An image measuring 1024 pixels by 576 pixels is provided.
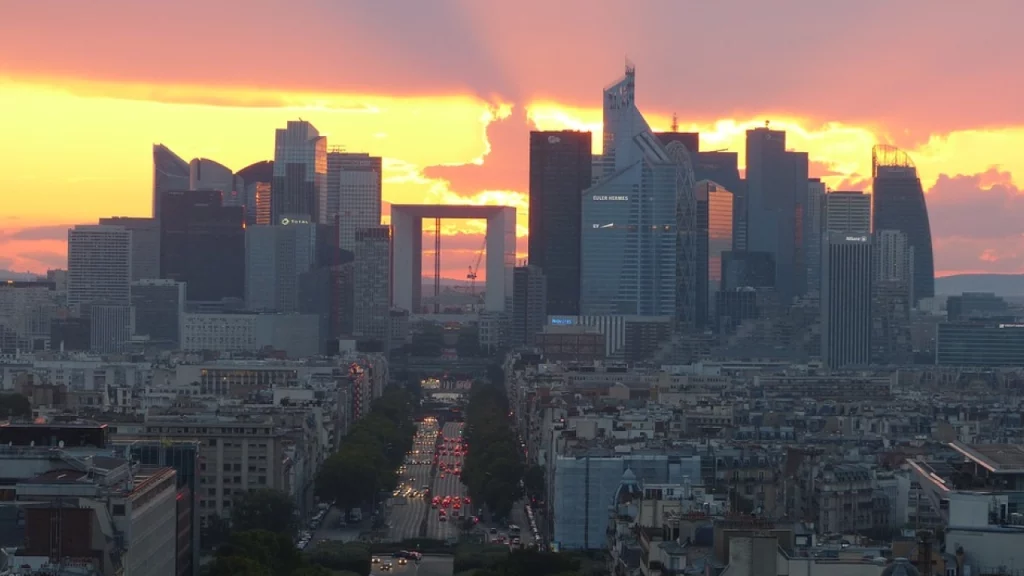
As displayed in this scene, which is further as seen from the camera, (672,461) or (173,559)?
(672,461)

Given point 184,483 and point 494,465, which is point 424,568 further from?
point 494,465

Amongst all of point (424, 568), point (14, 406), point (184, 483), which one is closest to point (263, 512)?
point (424, 568)

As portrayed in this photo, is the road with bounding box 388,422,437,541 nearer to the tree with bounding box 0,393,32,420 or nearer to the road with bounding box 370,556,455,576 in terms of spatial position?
the road with bounding box 370,556,455,576

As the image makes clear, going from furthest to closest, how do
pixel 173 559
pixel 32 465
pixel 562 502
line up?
1. pixel 562 502
2. pixel 173 559
3. pixel 32 465

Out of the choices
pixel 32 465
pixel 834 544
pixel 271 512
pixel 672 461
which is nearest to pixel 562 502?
pixel 672 461

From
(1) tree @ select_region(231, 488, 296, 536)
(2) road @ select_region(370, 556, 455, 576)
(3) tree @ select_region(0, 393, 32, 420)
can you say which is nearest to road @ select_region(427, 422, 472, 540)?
(1) tree @ select_region(231, 488, 296, 536)

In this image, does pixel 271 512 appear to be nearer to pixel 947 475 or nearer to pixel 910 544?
pixel 947 475
